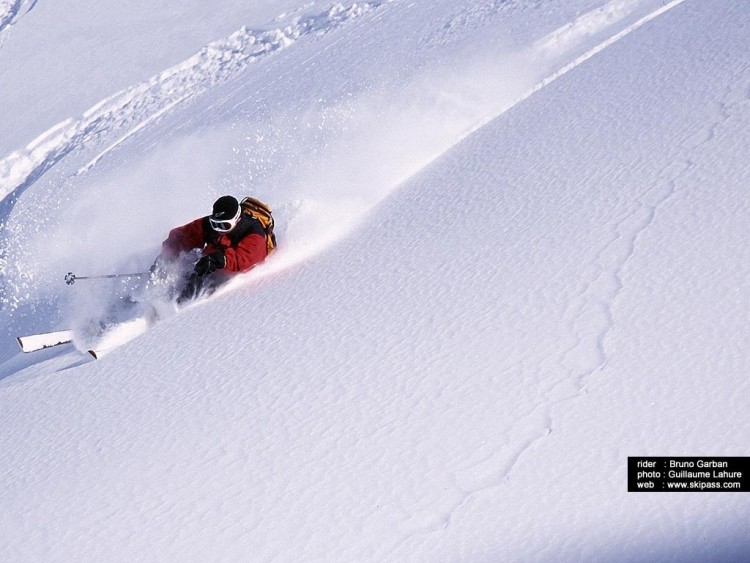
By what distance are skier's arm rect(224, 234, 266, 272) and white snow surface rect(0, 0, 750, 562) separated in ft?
0.44

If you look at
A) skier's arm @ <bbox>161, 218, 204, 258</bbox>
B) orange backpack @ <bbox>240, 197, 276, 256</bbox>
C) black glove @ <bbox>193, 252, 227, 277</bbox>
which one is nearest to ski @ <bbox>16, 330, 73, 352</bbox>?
skier's arm @ <bbox>161, 218, 204, 258</bbox>

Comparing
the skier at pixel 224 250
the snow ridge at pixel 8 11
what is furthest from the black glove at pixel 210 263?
the snow ridge at pixel 8 11

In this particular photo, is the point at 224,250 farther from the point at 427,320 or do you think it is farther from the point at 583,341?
the point at 583,341

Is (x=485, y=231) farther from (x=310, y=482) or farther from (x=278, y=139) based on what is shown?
(x=278, y=139)

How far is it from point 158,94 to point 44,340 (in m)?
5.70

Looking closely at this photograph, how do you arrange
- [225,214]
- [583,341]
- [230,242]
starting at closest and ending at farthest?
[583,341]
[225,214]
[230,242]

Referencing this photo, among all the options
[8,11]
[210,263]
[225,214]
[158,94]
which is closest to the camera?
[210,263]

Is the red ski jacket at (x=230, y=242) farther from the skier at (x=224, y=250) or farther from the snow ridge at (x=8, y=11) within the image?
the snow ridge at (x=8, y=11)

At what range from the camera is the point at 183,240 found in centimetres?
575

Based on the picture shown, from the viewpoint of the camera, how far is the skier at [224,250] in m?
5.27

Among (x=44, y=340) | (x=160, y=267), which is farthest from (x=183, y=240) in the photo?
(x=44, y=340)

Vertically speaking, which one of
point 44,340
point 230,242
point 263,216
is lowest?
point 44,340

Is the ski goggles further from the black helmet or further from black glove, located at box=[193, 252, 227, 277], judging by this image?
black glove, located at box=[193, 252, 227, 277]

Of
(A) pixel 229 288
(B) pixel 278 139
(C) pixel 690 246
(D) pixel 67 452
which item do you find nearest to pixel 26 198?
(B) pixel 278 139
